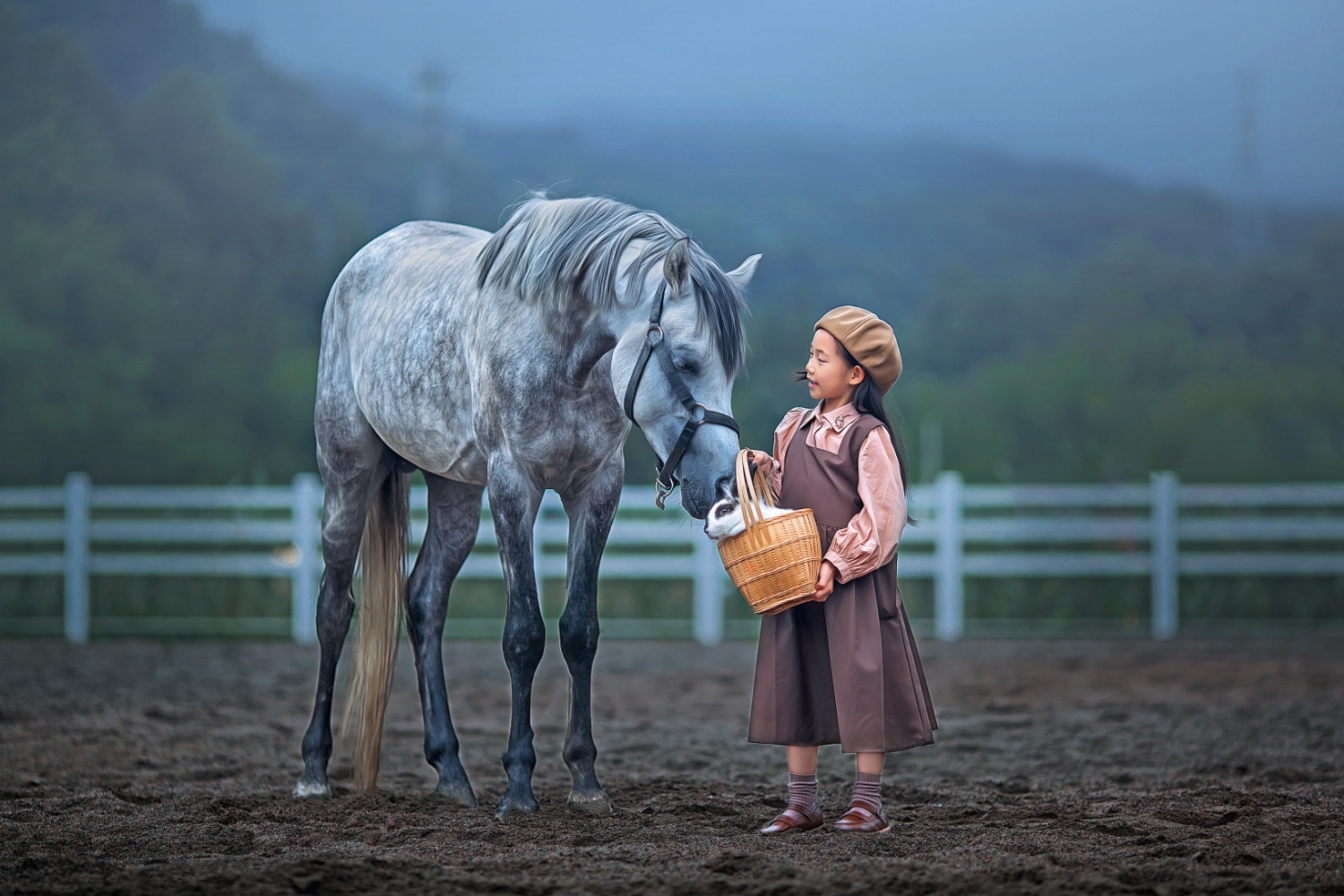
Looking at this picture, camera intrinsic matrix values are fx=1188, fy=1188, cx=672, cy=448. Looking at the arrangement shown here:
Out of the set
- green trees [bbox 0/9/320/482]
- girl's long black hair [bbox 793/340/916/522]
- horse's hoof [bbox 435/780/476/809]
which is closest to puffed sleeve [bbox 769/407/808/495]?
girl's long black hair [bbox 793/340/916/522]

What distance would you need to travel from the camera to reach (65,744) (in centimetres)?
507

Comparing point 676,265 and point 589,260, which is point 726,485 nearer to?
point 676,265

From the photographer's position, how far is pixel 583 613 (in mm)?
3625

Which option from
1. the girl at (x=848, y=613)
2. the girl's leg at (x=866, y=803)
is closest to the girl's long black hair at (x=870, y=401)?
the girl at (x=848, y=613)

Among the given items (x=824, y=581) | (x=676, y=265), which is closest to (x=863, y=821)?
(x=824, y=581)

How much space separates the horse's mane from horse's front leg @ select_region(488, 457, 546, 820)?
54 centimetres

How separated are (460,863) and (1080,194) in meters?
21.6

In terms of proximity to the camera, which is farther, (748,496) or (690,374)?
(690,374)

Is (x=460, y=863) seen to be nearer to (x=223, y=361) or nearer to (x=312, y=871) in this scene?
(x=312, y=871)

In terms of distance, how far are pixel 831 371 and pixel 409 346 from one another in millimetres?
1457

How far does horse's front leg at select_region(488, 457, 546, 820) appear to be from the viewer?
350 cm

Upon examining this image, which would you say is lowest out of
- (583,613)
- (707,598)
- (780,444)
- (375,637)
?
(707,598)

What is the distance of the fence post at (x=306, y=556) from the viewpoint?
31.6 ft

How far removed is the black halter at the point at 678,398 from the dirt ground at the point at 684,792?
3.13 ft
